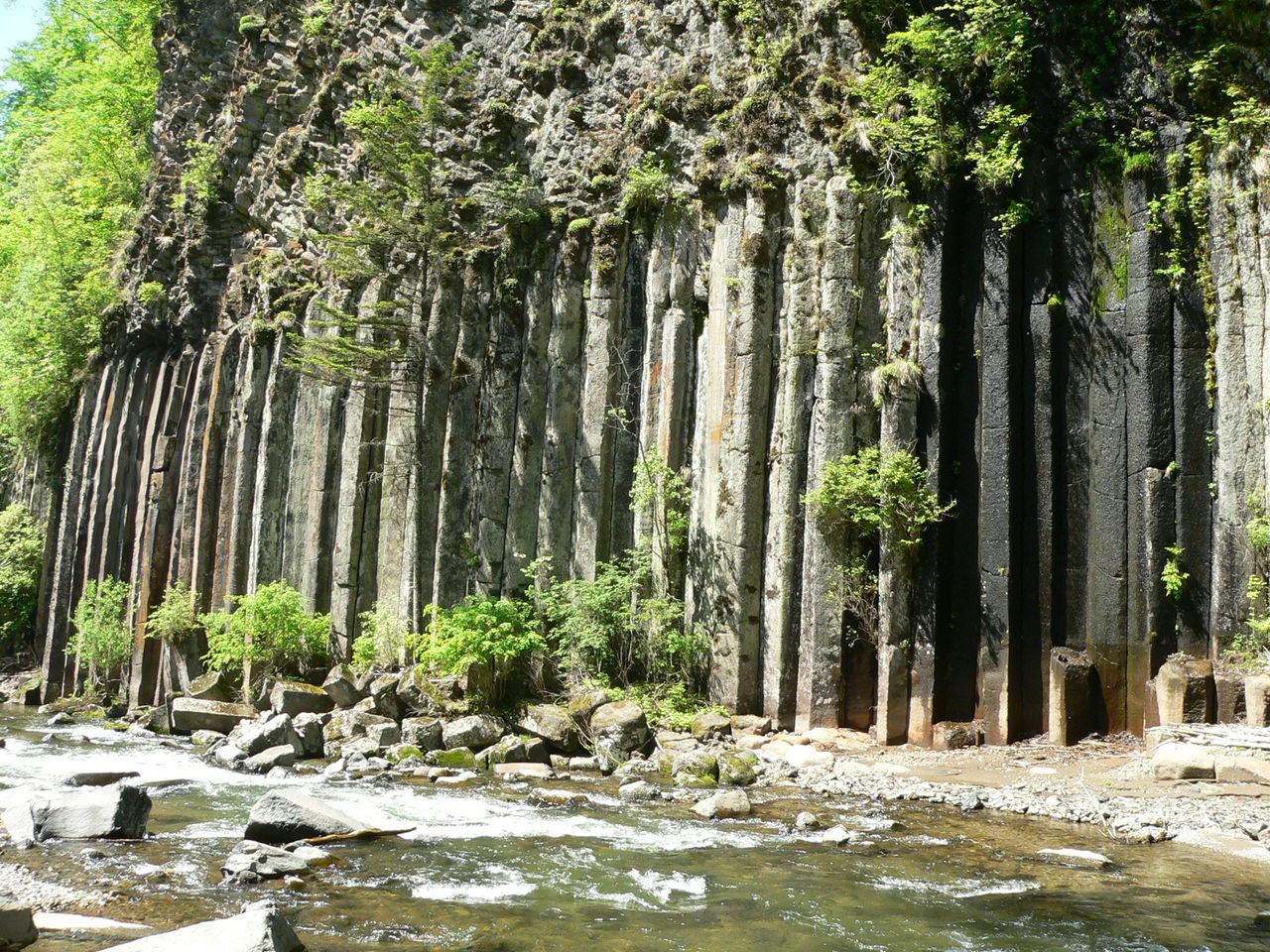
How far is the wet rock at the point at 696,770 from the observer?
1195cm

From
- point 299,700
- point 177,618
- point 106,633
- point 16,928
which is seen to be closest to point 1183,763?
point 16,928

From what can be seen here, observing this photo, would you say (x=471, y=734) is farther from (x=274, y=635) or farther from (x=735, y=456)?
(x=274, y=635)

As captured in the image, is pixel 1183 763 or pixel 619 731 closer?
pixel 1183 763

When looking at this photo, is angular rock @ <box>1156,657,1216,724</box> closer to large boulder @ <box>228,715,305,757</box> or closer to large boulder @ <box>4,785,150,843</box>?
large boulder @ <box>4,785,150,843</box>

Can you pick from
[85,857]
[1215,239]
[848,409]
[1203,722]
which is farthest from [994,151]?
[85,857]

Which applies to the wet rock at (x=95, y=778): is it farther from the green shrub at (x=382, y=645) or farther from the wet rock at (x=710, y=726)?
the wet rock at (x=710, y=726)

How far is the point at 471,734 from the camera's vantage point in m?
14.1

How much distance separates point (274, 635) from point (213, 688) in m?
1.68

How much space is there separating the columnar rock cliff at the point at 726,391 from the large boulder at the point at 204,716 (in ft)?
7.40

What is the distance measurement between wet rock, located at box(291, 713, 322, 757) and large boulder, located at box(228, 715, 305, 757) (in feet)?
0.14

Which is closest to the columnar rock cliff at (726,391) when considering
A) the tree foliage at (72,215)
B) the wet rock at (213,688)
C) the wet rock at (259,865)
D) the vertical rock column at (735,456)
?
the vertical rock column at (735,456)

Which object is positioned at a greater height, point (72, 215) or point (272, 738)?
point (72, 215)

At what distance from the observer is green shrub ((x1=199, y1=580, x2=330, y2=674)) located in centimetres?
1856

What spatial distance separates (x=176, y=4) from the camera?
91.4 feet
